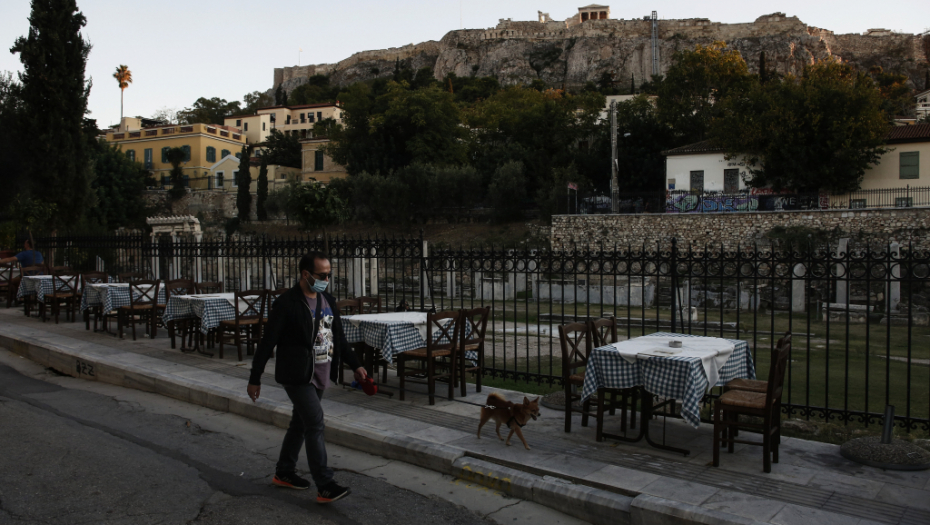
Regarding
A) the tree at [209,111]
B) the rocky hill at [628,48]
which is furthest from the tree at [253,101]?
the rocky hill at [628,48]

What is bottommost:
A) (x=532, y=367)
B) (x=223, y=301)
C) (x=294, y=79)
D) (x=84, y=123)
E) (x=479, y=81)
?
(x=532, y=367)

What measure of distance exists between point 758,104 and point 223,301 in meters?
32.8

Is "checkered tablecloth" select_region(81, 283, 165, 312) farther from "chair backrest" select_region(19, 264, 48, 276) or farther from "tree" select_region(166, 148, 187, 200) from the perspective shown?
"tree" select_region(166, 148, 187, 200)

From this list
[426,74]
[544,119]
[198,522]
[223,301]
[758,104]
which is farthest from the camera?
[426,74]

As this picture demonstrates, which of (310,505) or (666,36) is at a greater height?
(666,36)

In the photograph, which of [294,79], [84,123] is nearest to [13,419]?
[84,123]

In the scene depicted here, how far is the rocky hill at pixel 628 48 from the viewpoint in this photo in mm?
91500

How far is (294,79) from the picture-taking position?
127 meters

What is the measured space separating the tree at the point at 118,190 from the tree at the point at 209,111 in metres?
34.3

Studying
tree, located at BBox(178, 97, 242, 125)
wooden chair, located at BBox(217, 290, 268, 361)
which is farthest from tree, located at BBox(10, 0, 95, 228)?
tree, located at BBox(178, 97, 242, 125)

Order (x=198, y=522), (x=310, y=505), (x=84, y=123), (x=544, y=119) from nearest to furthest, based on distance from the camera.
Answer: (x=198, y=522) < (x=310, y=505) < (x=84, y=123) < (x=544, y=119)

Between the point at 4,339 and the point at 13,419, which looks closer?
the point at 13,419

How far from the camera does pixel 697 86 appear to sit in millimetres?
46656

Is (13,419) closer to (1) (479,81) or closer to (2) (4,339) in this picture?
(2) (4,339)
